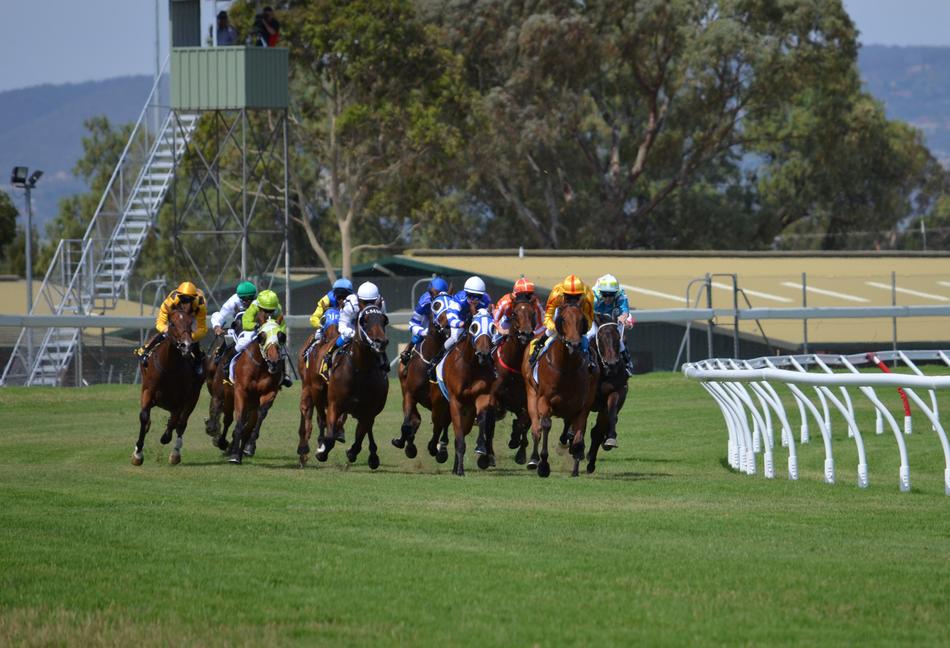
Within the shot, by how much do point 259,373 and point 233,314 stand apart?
107 centimetres

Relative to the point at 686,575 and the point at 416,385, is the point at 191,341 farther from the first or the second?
the point at 686,575

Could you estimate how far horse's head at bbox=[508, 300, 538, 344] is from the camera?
1681 centimetres

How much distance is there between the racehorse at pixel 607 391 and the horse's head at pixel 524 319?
0.68m

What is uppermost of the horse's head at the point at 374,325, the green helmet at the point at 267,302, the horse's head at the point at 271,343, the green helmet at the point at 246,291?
the green helmet at the point at 246,291

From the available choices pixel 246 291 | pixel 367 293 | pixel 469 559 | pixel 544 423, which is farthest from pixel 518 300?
pixel 469 559

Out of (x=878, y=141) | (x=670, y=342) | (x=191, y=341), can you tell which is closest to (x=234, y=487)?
(x=191, y=341)

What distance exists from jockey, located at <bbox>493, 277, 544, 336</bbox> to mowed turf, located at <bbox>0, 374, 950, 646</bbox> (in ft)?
5.06

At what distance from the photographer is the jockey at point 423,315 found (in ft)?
60.2

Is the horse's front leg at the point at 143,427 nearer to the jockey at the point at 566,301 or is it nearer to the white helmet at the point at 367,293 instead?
the white helmet at the point at 367,293

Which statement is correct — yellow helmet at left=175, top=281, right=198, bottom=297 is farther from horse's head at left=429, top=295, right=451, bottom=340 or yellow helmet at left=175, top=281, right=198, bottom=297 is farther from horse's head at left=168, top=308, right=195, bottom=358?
horse's head at left=429, top=295, right=451, bottom=340

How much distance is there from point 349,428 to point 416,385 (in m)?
6.40

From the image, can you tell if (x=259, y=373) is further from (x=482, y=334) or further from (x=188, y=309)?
(x=482, y=334)

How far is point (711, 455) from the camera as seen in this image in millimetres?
20328

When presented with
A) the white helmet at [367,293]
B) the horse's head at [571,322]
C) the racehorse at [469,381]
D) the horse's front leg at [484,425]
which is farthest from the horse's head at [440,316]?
the horse's head at [571,322]
